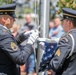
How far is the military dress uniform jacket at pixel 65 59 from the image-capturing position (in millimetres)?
4400

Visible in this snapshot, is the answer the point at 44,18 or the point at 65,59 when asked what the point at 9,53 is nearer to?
the point at 65,59

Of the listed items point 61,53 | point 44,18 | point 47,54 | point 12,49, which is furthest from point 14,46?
point 44,18

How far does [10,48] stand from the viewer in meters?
4.70

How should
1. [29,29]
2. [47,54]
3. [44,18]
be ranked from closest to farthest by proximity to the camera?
[47,54], [44,18], [29,29]

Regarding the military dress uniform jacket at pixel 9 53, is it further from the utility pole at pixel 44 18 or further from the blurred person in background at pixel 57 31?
the blurred person in background at pixel 57 31

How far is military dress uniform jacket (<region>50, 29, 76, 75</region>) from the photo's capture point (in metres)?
4.40

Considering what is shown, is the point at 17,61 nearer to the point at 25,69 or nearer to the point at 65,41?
the point at 65,41

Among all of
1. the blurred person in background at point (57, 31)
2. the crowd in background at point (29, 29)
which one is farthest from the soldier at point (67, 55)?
the blurred person in background at point (57, 31)

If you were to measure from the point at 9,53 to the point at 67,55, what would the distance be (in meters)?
0.74

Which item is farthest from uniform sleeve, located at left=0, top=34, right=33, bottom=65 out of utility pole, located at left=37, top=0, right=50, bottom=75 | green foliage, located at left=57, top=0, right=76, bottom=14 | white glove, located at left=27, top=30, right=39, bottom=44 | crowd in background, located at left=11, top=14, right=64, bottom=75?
crowd in background, located at left=11, top=14, right=64, bottom=75

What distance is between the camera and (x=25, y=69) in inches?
402

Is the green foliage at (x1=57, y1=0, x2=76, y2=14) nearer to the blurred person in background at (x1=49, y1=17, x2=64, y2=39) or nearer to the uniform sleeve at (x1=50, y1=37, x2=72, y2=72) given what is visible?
the uniform sleeve at (x1=50, y1=37, x2=72, y2=72)

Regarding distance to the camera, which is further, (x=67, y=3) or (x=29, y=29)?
(x=29, y=29)

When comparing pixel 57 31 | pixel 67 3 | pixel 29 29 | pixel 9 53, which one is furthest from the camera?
pixel 29 29
